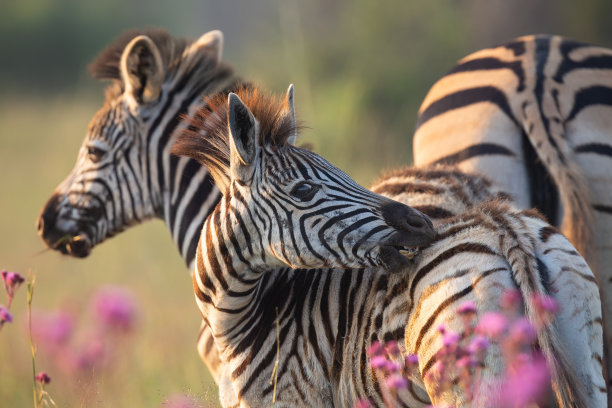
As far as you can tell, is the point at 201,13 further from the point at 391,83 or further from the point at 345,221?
the point at 345,221

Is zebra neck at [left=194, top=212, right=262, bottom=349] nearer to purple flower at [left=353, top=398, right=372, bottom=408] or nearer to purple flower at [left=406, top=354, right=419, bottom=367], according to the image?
purple flower at [left=353, top=398, right=372, bottom=408]

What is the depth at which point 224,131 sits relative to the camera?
3797mm

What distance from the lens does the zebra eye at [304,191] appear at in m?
3.47

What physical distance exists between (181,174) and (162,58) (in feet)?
2.85

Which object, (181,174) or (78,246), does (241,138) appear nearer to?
(181,174)

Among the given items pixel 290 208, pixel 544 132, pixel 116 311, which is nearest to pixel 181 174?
pixel 290 208

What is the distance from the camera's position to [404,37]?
53.6 ft

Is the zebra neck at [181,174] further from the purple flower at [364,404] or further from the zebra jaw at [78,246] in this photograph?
the purple flower at [364,404]

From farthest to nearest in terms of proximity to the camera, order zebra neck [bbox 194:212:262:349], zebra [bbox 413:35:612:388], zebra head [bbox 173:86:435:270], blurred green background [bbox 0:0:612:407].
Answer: blurred green background [bbox 0:0:612:407] < zebra [bbox 413:35:612:388] < zebra neck [bbox 194:212:262:349] < zebra head [bbox 173:86:435:270]

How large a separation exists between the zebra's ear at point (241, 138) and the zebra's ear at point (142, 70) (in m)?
1.79

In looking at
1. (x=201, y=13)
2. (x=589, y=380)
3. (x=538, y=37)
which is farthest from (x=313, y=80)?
(x=201, y=13)

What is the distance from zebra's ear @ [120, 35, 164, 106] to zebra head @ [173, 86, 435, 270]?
1508 millimetres

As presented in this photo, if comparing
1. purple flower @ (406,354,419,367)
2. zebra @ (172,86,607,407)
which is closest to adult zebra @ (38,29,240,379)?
zebra @ (172,86,607,407)

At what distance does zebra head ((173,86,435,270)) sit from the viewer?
10.9ft
